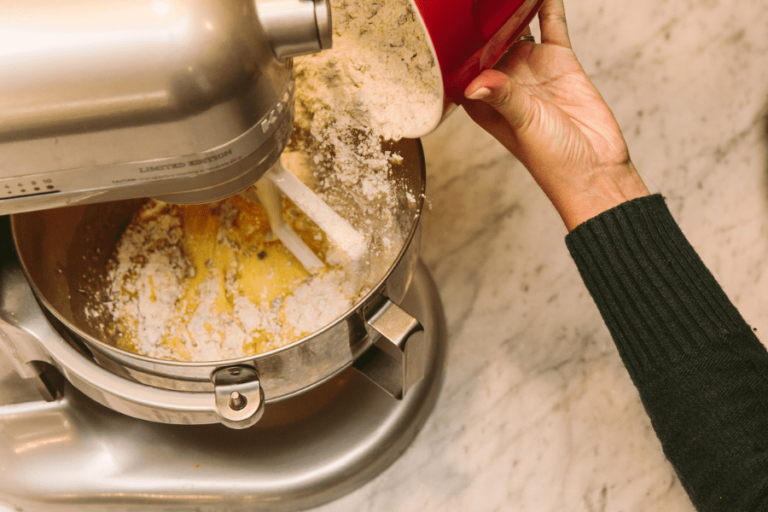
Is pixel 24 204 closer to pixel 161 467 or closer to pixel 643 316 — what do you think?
pixel 161 467

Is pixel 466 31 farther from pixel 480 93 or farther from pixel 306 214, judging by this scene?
pixel 306 214

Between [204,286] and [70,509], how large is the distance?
0.24 meters

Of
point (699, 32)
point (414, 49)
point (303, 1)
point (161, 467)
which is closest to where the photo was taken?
Result: point (303, 1)

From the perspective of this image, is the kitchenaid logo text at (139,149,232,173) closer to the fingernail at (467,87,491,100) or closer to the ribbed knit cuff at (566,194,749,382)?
the fingernail at (467,87,491,100)

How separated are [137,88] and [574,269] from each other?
1.76 ft

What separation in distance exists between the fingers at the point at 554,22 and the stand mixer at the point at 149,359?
21 centimetres

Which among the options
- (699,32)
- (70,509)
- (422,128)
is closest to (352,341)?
(422,128)

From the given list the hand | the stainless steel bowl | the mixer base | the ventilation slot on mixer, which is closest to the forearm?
the hand

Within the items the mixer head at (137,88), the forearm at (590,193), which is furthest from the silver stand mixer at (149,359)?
the forearm at (590,193)

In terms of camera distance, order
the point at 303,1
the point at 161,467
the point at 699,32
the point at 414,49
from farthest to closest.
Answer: the point at 699,32 < the point at 161,467 < the point at 414,49 < the point at 303,1

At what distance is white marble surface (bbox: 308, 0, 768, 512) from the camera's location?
1.90ft

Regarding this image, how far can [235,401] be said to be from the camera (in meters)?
0.40

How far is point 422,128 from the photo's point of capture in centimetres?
42

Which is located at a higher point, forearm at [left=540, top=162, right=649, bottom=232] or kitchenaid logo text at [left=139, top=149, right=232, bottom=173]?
kitchenaid logo text at [left=139, top=149, right=232, bottom=173]
